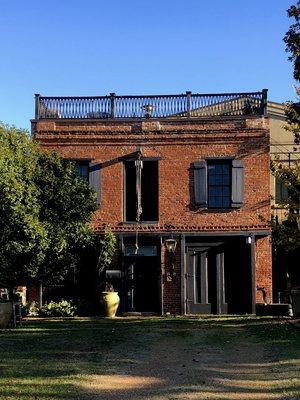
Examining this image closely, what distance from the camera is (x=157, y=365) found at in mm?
9383

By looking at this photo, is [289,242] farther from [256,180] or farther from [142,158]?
[142,158]

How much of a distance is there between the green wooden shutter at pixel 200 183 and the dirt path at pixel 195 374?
842cm

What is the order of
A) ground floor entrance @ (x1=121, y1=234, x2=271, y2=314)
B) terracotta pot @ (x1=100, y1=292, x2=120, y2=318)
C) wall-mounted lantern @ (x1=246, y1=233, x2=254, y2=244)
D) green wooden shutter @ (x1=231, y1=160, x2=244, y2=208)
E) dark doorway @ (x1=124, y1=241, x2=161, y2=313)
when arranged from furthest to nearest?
dark doorway @ (x1=124, y1=241, x2=161, y2=313) → ground floor entrance @ (x1=121, y1=234, x2=271, y2=314) → green wooden shutter @ (x1=231, y1=160, x2=244, y2=208) → wall-mounted lantern @ (x1=246, y1=233, x2=254, y2=244) → terracotta pot @ (x1=100, y1=292, x2=120, y2=318)

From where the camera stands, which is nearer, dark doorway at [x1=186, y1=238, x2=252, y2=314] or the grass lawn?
the grass lawn

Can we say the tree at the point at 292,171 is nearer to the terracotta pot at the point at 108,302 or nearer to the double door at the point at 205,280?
the double door at the point at 205,280

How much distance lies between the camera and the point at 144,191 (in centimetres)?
2058

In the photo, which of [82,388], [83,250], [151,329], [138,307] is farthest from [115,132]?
[82,388]

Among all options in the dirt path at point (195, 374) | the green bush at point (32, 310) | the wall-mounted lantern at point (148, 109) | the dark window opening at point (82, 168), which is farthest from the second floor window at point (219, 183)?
the dirt path at point (195, 374)

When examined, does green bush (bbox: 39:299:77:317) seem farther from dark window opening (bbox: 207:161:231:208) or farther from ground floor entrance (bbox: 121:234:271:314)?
dark window opening (bbox: 207:161:231:208)

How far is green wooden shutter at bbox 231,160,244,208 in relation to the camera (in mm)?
20000

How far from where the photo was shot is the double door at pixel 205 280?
66.6 feet

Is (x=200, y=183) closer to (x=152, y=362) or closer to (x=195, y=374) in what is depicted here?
(x=152, y=362)

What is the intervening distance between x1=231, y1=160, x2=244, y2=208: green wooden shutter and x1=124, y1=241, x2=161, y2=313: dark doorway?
3.18 metres

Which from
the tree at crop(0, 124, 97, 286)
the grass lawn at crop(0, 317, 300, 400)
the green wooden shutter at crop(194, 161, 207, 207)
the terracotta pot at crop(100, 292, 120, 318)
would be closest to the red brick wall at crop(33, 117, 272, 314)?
the green wooden shutter at crop(194, 161, 207, 207)
